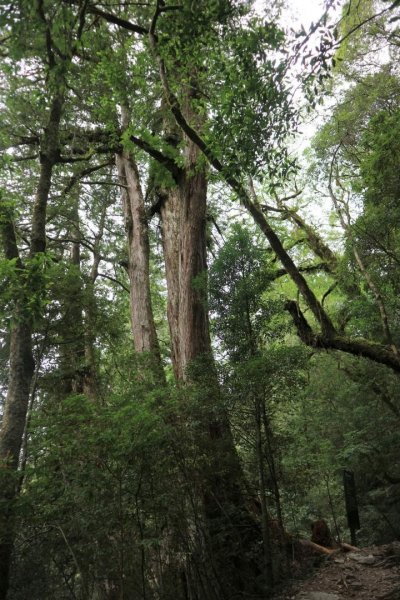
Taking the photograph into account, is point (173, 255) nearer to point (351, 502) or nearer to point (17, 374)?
point (17, 374)

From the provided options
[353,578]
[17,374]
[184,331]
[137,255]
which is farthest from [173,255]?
[353,578]

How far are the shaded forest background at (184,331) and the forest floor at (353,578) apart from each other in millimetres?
352

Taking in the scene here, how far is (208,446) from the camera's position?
4.59 metres

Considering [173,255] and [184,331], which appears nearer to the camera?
[184,331]

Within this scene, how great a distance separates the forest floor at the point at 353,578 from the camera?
4.60 metres

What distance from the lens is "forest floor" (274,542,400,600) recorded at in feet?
15.1

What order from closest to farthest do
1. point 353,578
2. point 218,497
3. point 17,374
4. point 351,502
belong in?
point 218,497, point 17,374, point 353,578, point 351,502

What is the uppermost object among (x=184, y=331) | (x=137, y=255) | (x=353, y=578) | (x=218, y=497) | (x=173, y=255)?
(x=137, y=255)

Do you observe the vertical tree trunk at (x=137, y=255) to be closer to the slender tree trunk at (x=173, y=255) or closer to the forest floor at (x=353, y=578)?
the slender tree trunk at (x=173, y=255)

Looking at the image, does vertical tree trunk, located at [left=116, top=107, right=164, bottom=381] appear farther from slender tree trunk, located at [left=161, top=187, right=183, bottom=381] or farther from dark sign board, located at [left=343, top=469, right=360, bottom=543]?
dark sign board, located at [left=343, top=469, right=360, bottom=543]

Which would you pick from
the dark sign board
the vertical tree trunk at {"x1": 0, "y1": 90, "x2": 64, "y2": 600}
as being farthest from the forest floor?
the vertical tree trunk at {"x1": 0, "y1": 90, "x2": 64, "y2": 600}

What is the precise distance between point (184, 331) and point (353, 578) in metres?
4.18

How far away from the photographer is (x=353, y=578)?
5.36m

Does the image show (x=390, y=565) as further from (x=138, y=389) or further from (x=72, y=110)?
(x=72, y=110)
